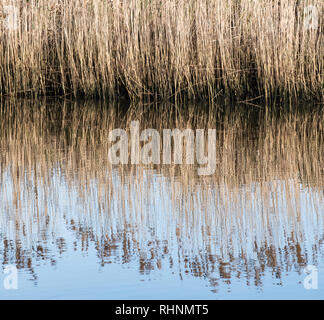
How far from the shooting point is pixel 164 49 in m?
8.25

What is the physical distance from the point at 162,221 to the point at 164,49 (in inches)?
179

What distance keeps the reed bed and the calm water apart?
175 cm

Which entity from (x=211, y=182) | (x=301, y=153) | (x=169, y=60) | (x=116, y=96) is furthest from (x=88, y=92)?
(x=211, y=182)

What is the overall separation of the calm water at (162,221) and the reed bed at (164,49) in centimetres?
175

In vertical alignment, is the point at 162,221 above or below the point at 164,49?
below

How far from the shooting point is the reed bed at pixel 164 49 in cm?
786

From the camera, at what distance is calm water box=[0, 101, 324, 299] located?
125 inches
